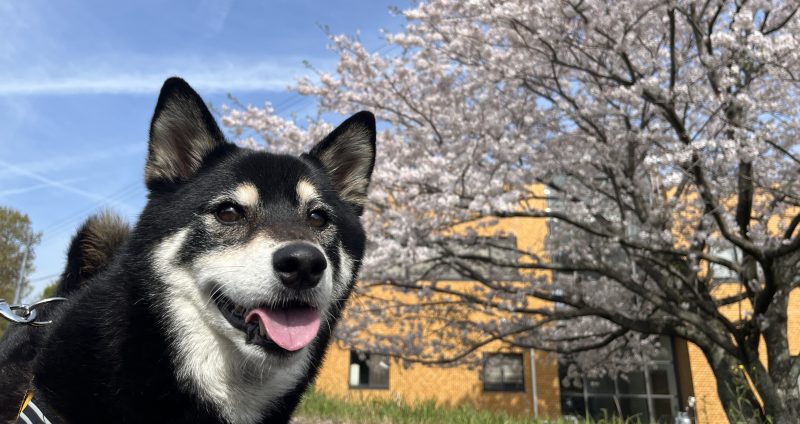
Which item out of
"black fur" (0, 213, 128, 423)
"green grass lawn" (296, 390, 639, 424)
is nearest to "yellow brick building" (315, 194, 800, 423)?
"green grass lawn" (296, 390, 639, 424)

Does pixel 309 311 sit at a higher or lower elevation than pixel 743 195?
lower

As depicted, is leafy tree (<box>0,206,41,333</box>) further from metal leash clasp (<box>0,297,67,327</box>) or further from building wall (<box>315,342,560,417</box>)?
metal leash clasp (<box>0,297,67,327</box>)

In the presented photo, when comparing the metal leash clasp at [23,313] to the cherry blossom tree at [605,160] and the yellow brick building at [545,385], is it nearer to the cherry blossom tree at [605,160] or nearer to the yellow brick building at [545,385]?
the cherry blossom tree at [605,160]

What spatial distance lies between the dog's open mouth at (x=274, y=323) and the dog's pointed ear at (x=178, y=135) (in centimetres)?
70

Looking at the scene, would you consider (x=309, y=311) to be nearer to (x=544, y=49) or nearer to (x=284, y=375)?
(x=284, y=375)

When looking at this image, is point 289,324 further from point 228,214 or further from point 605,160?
point 605,160

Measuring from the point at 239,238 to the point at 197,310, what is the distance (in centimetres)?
32

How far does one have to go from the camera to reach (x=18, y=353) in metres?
2.34

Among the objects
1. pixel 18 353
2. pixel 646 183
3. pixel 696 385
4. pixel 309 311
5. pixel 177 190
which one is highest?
pixel 646 183

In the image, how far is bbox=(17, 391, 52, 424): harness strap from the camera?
73.7 inches

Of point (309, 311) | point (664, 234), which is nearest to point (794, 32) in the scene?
point (664, 234)

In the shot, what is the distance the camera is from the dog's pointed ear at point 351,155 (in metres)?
2.86

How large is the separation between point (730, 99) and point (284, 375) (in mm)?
6824

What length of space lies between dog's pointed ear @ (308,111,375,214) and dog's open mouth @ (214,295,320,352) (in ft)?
3.18
